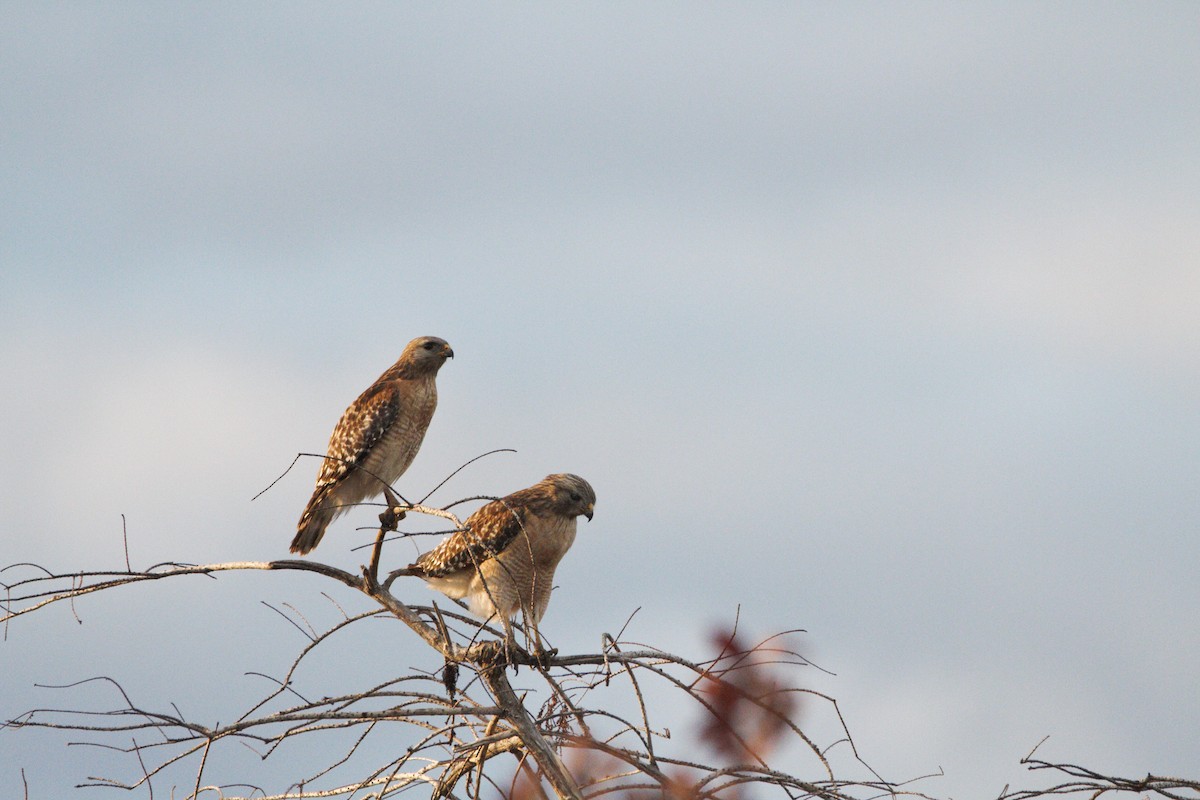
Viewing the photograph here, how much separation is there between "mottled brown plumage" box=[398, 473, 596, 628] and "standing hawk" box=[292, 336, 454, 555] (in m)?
1.03

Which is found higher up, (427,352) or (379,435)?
(427,352)

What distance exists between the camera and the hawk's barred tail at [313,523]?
982 centimetres

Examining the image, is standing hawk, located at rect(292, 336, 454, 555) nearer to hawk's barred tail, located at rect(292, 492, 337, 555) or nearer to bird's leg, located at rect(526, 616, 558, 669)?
hawk's barred tail, located at rect(292, 492, 337, 555)

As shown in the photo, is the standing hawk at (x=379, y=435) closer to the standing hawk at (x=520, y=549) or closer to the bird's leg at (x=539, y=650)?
the standing hawk at (x=520, y=549)

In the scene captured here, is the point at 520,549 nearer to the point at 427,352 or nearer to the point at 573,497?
the point at 573,497

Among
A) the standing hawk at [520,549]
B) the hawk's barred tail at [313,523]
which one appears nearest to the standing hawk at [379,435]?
the hawk's barred tail at [313,523]

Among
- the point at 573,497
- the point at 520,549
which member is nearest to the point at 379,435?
the point at 520,549

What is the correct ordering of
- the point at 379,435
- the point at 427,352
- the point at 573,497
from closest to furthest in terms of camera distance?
the point at 573,497 → the point at 379,435 → the point at 427,352

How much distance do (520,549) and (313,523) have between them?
1.91m

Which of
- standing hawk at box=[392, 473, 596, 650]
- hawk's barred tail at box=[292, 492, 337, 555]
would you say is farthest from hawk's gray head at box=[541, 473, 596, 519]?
hawk's barred tail at box=[292, 492, 337, 555]

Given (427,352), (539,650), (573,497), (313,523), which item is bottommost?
(539,650)

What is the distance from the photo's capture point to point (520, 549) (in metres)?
8.84

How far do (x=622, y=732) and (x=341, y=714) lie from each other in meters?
1.10

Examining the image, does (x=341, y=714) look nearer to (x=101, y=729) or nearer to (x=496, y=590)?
(x=101, y=729)
